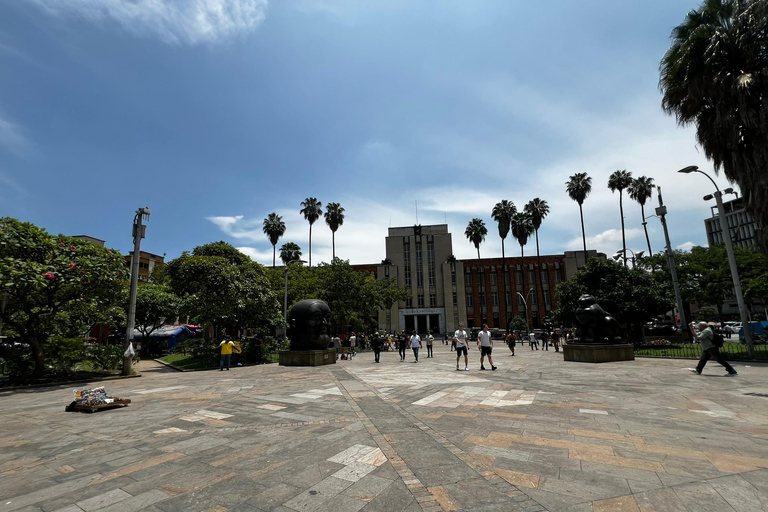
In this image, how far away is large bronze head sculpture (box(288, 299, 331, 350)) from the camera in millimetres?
18406

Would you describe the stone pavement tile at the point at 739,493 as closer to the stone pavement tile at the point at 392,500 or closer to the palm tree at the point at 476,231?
the stone pavement tile at the point at 392,500

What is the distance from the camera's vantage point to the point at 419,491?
3.61 m

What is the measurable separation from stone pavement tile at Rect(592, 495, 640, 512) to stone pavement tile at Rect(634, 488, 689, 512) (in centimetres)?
5

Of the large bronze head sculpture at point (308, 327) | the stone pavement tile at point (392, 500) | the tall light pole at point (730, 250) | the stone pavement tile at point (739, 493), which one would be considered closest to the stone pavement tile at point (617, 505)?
the stone pavement tile at point (739, 493)

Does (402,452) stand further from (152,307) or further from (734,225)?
(734,225)

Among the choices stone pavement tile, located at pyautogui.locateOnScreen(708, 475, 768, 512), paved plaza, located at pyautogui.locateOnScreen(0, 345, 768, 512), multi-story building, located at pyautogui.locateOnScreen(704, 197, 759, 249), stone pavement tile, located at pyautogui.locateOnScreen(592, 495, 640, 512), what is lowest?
paved plaza, located at pyautogui.locateOnScreen(0, 345, 768, 512)

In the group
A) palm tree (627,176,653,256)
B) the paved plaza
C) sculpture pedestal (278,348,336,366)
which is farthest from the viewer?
palm tree (627,176,653,256)

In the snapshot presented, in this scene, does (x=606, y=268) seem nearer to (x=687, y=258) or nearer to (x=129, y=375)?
(x=687, y=258)

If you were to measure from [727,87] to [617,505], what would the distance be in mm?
18738

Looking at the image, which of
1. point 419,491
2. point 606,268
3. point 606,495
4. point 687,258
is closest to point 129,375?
→ point 419,491

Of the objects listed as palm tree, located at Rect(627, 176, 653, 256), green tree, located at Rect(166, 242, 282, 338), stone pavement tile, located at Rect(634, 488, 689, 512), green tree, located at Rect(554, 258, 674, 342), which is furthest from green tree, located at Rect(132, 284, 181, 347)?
palm tree, located at Rect(627, 176, 653, 256)

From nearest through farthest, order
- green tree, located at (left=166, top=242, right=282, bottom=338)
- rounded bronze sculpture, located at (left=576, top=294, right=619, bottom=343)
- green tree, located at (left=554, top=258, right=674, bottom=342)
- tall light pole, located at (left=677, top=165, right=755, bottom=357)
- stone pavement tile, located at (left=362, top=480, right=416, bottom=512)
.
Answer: stone pavement tile, located at (left=362, top=480, right=416, bottom=512) < tall light pole, located at (left=677, top=165, right=755, bottom=357) < rounded bronze sculpture, located at (left=576, top=294, right=619, bottom=343) < green tree, located at (left=166, top=242, right=282, bottom=338) < green tree, located at (left=554, top=258, right=674, bottom=342)

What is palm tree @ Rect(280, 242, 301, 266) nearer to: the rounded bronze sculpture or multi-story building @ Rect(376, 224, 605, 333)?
multi-story building @ Rect(376, 224, 605, 333)

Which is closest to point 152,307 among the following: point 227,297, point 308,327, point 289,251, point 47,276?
point 227,297
